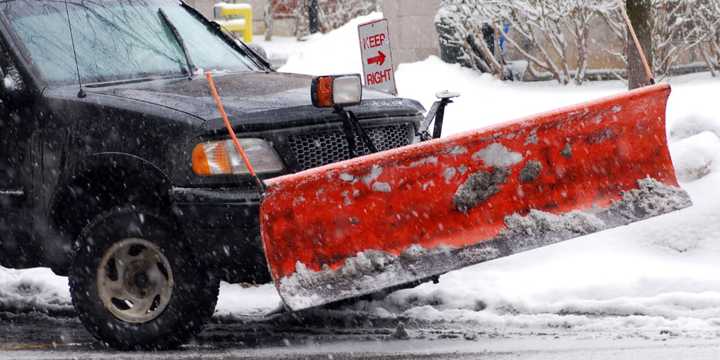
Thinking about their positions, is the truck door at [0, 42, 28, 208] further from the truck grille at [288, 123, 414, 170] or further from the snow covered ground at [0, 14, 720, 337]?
the snow covered ground at [0, 14, 720, 337]

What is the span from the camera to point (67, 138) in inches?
249

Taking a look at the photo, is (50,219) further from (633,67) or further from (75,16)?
(633,67)

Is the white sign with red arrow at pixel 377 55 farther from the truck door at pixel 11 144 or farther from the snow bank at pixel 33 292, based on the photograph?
the truck door at pixel 11 144

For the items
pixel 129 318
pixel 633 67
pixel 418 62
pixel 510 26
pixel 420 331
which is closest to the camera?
pixel 129 318

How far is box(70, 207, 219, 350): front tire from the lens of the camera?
6.06 metres

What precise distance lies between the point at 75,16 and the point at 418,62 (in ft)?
32.0

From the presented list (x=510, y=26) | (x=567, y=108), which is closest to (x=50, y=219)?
(x=567, y=108)

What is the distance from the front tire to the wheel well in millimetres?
148

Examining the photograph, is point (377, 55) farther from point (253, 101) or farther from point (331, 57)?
point (331, 57)

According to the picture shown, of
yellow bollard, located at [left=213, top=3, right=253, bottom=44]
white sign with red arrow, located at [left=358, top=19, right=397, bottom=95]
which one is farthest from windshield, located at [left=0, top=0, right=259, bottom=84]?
yellow bollard, located at [left=213, top=3, right=253, bottom=44]

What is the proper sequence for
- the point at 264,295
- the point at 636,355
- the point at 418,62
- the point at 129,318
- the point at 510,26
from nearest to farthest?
the point at 636,355 → the point at 129,318 → the point at 264,295 → the point at 510,26 → the point at 418,62

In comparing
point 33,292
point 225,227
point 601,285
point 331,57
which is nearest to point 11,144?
point 225,227

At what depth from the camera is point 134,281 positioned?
623 cm

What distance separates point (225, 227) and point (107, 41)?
5.44 ft
